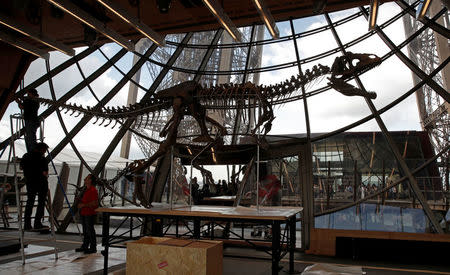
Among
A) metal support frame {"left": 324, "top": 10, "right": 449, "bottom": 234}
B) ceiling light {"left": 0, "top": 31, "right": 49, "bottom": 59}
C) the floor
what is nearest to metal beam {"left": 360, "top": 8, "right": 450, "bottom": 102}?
metal support frame {"left": 324, "top": 10, "right": 449, "bottom": 234}

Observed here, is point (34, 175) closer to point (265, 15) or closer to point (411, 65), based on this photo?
point (265, 15)

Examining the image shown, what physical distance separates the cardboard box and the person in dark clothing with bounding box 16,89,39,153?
4.01 metres

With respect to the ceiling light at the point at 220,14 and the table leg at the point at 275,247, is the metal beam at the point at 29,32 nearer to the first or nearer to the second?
the ceiling light at the point at 220,14

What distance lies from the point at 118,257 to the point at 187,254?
12.5 ft

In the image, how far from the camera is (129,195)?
13.2m

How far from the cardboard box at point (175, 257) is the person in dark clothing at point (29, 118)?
13.2 feet

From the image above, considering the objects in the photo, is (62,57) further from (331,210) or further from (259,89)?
(331,210)

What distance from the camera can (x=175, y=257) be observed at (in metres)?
4.23

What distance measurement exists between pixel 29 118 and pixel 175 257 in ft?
15.9

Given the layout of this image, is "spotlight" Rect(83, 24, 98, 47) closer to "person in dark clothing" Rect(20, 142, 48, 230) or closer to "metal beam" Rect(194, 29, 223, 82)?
"person in dark clothing" Rect(20, 142, 48, 230)

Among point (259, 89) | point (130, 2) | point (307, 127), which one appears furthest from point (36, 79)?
point (307, 127)

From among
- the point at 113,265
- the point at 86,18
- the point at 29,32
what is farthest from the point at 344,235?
the point at 29,32

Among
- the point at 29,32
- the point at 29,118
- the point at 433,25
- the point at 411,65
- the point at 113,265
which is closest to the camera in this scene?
the point at 29,32

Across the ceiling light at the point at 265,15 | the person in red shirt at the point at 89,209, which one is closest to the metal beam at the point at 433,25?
the ceiling light at the point at 265,15
